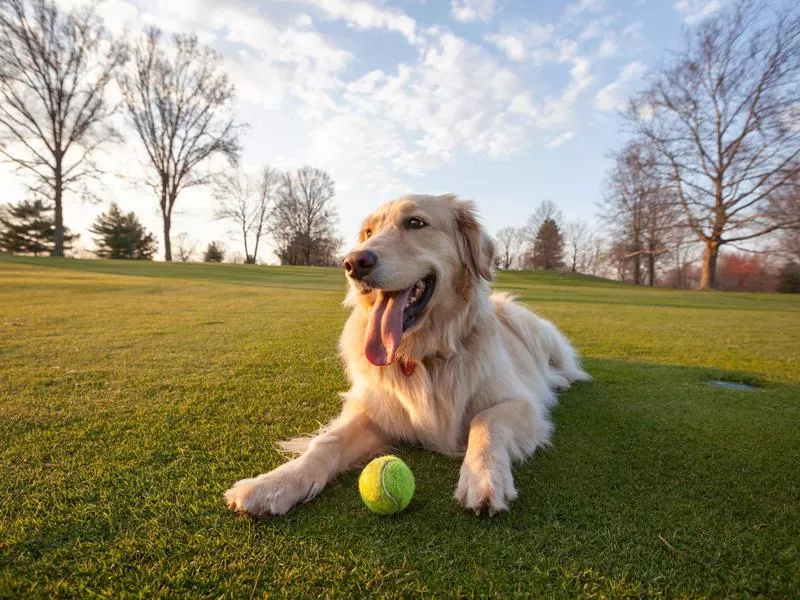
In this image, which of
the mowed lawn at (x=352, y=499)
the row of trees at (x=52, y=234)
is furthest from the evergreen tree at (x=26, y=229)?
the mowed lawn at (x=352, y=499)

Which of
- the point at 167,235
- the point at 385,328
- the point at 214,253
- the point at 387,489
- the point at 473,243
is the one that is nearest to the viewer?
the point at 387,489

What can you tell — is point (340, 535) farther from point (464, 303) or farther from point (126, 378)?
point (126, 378)

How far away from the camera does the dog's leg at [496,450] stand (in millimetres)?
1608

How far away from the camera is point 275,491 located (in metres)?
1.61

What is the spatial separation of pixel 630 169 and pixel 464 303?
1189 inches

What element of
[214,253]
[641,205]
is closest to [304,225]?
[214,253]

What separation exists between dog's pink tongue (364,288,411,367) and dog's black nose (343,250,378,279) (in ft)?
0.78

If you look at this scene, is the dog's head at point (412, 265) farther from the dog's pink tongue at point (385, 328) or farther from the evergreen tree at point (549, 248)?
the evergreen tree at point (549, 248)

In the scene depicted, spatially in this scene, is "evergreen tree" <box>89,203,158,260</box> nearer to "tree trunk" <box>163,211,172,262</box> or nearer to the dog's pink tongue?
"tree trunk" <box>163,211,172,262</box>

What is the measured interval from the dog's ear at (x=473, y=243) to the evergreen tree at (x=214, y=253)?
193 feet

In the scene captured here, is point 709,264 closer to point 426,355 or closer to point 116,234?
point 426,355

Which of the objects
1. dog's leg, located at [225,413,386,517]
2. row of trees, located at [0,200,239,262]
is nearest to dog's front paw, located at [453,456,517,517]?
dog's leg, located at [225,413,386,517]

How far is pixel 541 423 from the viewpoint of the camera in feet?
7.97

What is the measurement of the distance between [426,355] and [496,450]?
2.39ft
